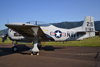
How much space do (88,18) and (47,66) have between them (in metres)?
9.28

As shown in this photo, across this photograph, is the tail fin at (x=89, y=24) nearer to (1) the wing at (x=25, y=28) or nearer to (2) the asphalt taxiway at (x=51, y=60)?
(2) the asphalt taxiway at (x=51, y=60)

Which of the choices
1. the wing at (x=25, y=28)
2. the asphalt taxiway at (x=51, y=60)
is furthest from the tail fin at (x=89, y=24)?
the wing at (x=25, y=28)

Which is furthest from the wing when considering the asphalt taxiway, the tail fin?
the tail fin

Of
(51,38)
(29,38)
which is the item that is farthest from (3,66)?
(51,38)

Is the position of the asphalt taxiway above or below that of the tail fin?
below

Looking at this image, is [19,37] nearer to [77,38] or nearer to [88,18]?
[77,38]

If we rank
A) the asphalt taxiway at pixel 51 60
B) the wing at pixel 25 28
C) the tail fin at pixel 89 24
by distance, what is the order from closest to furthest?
1. the asphalt taxiway at pixel 51 60
2. the wing at pixel 25 28
3. the tail fin at pixel 89 24

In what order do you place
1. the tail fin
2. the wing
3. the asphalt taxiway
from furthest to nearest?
1. the tail fin
2. the wing
3. the asphalt taxiway

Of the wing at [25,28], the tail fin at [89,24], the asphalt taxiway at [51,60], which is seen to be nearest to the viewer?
the asphalt taxiway at [51,60]

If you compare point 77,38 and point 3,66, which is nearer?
point 3,66

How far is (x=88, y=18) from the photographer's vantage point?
38.2 feet

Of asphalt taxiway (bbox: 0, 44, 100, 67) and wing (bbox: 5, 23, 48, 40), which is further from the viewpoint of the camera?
wing (bbox: 5, 23, 48, 40)

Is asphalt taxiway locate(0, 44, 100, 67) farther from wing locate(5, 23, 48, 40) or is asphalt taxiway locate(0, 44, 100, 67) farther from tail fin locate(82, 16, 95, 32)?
tail fin locate(82, 16, 95, 32)

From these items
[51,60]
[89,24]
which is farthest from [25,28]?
[89,24]
